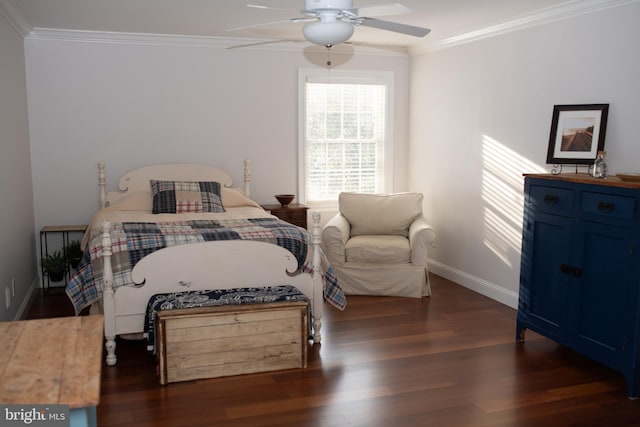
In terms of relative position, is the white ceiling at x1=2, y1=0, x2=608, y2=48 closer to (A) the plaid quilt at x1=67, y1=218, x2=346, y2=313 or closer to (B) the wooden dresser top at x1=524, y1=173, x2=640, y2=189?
(B) the wooden dresser top at x1=524, y1=173, x2=640, y2=189

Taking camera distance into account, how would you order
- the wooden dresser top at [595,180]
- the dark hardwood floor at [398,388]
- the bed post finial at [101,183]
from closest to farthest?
1. the dark hardwood floor at [398,388]
2. the wooden dresser top at [595,180]
3. the bed post finial at [101,183]

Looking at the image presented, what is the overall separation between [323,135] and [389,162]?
32.3 inches

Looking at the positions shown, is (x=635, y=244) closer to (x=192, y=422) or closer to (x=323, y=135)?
(x=192, y=422)

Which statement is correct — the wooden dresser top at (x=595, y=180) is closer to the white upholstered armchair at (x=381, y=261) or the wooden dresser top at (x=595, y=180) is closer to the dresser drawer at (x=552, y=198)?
the dresser drawer at (x=552, y=198)

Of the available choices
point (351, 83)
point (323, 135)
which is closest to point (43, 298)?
point (323, 135)

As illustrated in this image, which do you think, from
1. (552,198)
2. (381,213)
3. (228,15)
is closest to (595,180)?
(552,198)

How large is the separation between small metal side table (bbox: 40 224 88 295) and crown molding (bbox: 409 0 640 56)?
3.91 metres

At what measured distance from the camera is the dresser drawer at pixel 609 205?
3.15 m

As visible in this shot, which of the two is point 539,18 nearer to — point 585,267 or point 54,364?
point 585,267

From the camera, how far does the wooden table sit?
1.45 m

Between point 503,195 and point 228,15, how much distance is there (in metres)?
2.72

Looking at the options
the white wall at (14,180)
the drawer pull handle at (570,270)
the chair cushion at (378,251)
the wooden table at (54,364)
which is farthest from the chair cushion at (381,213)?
the wooden table at (54,364)

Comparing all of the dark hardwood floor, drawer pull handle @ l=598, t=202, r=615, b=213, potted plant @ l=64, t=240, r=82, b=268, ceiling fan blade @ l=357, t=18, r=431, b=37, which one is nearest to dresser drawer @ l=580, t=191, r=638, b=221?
drawer pull handle @ l=598, t=202, r=615, b=213

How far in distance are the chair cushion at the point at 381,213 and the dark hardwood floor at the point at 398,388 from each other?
4.79 ft
